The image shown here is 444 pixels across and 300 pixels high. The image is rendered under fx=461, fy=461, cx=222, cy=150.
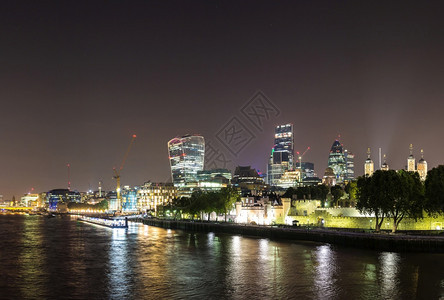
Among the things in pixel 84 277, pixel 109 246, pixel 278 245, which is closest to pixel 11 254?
pixel 109 246

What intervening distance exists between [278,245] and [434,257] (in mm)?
24387

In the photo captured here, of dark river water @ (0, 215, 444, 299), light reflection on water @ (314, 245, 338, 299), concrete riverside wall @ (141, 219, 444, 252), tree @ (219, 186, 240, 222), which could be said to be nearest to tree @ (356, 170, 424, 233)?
concrete riverside wall @ (141, 219, 444, 252)

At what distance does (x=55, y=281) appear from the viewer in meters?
45.8

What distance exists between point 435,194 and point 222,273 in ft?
127

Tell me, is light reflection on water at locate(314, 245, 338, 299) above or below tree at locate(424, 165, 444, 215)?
below

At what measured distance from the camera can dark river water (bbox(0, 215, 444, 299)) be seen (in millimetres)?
39938

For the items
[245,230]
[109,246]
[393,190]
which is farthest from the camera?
[245,230]

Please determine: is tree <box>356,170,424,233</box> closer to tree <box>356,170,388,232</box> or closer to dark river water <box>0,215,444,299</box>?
tree <box>356,170,388,232</box>

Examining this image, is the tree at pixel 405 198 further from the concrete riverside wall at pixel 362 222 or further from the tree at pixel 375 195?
the concrete riverside wall at pixel 362 222

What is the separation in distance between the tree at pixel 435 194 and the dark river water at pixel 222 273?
13617 millimetres

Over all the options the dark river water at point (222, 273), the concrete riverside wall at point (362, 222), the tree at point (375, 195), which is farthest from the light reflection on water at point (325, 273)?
the concrete riverside wall at point (362, 222)

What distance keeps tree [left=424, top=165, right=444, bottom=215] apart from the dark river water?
13617mm

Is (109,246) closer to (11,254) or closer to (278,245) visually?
(11,254)

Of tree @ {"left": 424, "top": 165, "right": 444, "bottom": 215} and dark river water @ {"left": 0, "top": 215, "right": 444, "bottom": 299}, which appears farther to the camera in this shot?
tree @ {"left": 424, "top": 165, "right": 444, "bottom": 215}
